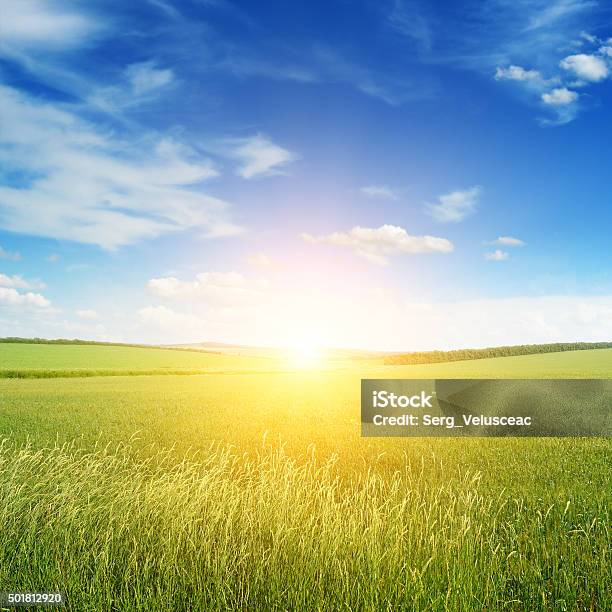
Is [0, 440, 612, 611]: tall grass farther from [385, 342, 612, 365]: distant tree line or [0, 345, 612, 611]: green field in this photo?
[385, 342, 612, 365]: distant tree line

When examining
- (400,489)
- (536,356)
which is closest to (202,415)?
(400,489)

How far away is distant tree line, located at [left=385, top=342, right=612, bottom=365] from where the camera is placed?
6875cm

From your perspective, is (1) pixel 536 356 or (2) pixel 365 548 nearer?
(2) pixel 365 548

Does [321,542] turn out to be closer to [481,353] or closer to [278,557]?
[278,557]

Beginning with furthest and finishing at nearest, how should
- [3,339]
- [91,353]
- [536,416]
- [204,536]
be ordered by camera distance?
[3,339] < [91,353] < [536,416] < [204,536]

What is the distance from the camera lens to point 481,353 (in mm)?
74562

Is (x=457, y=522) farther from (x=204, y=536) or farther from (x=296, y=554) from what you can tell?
(x=204, y=536)

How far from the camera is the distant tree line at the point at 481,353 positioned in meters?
68.8

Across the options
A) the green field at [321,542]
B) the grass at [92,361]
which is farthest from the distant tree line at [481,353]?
the green field at [321,542]

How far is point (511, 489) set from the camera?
31.6 feet

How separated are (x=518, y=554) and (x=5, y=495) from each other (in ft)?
24.6

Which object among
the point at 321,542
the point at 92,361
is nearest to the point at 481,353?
the point at 92,361

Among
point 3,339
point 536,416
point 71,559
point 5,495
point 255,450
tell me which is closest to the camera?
point 71,559

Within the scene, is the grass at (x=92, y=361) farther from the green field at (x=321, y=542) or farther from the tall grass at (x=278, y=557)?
the tall grass at (x=278, y=557)
